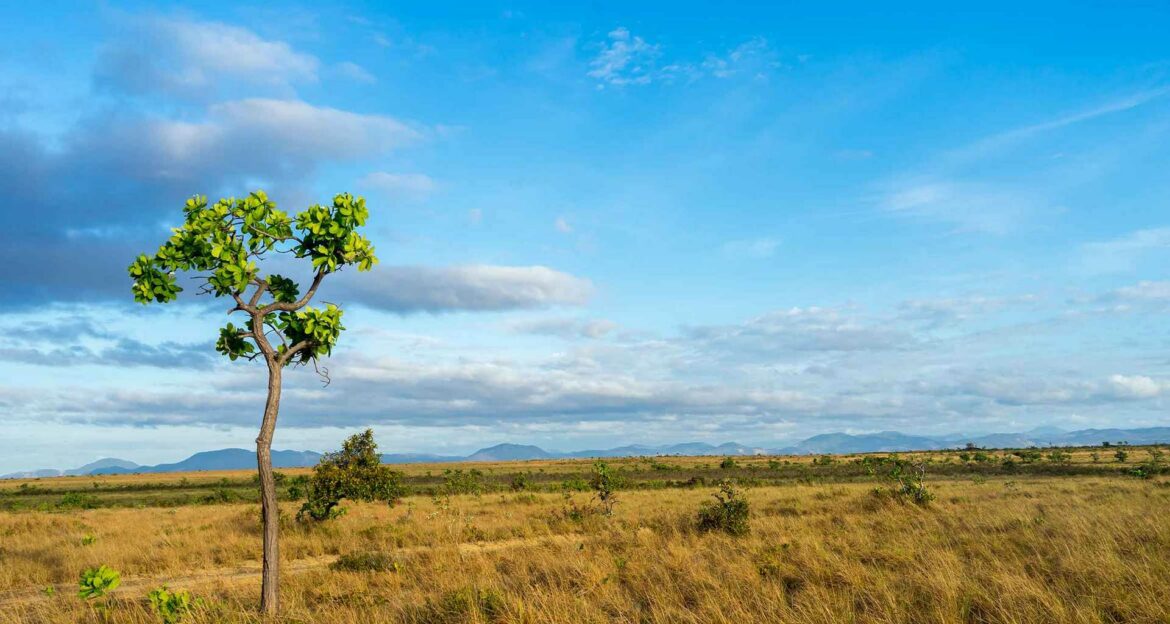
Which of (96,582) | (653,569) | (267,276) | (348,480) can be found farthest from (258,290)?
(348,480)

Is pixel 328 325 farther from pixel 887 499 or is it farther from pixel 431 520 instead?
pixel 887 499

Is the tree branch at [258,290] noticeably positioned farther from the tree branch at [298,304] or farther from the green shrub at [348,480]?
the green shrub at [348,480]

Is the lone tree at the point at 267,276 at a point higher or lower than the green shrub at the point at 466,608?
higher

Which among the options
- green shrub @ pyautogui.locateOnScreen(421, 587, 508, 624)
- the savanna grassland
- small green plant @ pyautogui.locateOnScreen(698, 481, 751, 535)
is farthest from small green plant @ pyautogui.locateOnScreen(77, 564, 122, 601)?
small green plant @ pyautogui.locateOnScreen(698, 481, 751, 535)

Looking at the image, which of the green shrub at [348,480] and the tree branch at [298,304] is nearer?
the tree branch at [298,304]

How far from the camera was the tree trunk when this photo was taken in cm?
910

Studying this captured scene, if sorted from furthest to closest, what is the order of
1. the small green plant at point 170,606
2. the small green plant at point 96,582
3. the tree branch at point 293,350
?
the tree branch at point 293,350, the small green plant at point 96,582, the small green plant at point 170,606

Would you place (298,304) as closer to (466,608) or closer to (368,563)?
(466,608)

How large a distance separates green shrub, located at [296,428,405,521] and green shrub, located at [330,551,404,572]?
1028cm

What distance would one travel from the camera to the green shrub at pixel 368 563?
14.9 m

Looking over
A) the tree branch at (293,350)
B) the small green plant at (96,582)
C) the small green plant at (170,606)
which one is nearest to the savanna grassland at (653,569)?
the small green plant at (170,606)

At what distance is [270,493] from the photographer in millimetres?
9250

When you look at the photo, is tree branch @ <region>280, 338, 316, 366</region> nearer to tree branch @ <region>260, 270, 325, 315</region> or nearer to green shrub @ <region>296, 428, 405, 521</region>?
tree branch @ <region>260, 270, 325, 315</region>

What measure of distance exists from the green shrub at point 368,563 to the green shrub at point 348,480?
1028 cm
